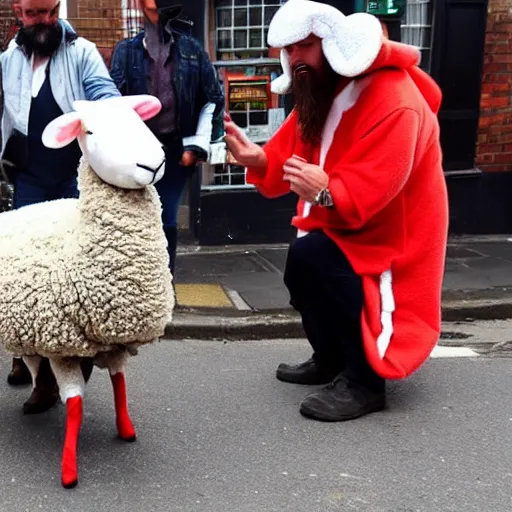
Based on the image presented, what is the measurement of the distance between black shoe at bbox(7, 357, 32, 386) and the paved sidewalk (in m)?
1.29

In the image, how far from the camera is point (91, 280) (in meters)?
2.95

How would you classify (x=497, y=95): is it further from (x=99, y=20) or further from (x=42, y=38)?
(x=42, y=38)

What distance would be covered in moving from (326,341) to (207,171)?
3.72 meters

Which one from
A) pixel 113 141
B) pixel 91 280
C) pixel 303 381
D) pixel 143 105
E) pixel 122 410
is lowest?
pixel 303 381

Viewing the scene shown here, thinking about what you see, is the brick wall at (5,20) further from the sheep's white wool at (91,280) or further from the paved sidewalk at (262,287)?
the sheep's white wool at (91,280)

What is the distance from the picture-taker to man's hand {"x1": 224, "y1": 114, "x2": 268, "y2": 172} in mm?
3906

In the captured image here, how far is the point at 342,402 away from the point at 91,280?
1404 mm

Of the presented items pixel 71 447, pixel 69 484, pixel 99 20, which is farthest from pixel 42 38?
pixel 99 20

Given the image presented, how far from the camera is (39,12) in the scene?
3871 mm

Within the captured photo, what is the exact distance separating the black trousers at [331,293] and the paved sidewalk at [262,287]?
135 centimetres

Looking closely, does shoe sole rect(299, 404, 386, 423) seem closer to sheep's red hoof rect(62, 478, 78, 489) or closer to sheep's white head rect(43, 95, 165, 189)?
sheep's red hoof rect(62, 478, 78, 489)

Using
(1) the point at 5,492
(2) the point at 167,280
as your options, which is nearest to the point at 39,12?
(2) the point at 167,280

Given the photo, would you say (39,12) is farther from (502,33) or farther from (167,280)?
(502,33)

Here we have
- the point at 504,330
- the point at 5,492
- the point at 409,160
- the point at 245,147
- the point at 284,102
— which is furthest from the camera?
the point at 284,102
